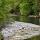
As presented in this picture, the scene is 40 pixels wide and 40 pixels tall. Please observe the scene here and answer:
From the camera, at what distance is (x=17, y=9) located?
8.51 ft

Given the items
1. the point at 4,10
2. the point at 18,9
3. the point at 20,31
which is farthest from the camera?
the point at 18,9

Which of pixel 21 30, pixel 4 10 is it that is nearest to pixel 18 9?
pixel 4 10

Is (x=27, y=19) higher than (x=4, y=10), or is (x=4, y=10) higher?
(x=4, y=10)

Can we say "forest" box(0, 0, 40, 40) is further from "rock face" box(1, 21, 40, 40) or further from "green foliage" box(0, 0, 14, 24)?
"rock face" box(1, 21, 40, 40)

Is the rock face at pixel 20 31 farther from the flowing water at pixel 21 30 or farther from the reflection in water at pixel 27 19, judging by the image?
the reflection in water at pixel 27 19

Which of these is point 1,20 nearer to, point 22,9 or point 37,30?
point 22,9

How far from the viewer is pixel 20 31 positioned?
6.18 ft

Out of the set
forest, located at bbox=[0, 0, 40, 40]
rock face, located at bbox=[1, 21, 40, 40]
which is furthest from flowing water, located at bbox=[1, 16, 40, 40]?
forest, located at bbox=[0, 0, 40, 40]

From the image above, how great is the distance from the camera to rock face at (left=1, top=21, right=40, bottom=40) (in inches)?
69.1

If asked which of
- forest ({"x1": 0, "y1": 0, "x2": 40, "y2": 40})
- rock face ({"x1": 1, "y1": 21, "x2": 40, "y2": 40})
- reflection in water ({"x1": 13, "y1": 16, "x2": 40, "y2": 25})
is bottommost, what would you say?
rock face ({"x1": 1, "y1": 21, "x2": 40, "y2": 40})

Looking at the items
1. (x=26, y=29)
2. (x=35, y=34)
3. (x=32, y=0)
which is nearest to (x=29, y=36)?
(x=35, y=34)

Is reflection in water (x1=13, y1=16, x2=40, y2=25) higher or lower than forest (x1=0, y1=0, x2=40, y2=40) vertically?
lower

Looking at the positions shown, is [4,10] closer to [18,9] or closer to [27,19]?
[18,9]

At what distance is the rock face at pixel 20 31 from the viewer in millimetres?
1756
